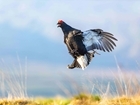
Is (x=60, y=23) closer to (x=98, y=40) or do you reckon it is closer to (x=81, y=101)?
(x=98, y=40)

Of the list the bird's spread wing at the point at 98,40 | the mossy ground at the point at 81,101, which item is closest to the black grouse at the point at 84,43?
the bird's spread wing at the point at 98,40

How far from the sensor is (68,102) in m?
9.75

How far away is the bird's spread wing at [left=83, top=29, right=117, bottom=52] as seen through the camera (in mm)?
8672

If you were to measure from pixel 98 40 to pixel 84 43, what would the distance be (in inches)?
10.0

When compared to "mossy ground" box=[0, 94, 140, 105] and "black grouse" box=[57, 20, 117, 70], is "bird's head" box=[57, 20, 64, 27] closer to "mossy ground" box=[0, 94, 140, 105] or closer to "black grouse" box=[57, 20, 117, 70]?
"black grouse" box=[57, 20, 117, 70]

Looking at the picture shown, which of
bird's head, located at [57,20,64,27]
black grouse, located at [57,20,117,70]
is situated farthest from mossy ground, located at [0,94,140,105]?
bird's head, located at [57,20,64,27]

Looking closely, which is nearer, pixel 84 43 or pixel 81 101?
pixel 84 43

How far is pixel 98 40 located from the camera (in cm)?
877

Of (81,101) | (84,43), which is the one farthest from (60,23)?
(81,101)

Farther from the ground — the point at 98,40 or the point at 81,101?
the point at 98,40

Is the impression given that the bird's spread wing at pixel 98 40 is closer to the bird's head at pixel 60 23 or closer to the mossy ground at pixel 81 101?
the bird's head at pixel 60 23

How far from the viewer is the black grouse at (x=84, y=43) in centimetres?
866

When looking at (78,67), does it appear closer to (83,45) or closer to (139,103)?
(83,45)

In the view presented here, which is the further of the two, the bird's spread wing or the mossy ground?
the mossy ground
